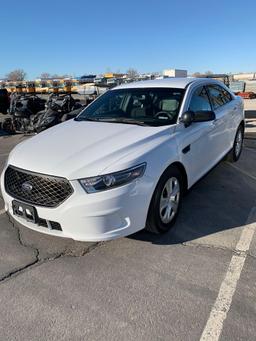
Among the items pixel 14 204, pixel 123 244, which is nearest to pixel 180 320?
pixel 123 244

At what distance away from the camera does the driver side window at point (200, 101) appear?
4370 millimetres

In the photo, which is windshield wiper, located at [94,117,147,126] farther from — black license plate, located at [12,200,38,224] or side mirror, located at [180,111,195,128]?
black license plate, located at [12,200,38,224]

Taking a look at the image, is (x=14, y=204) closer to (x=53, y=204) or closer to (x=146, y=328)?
(x=53, y=204)

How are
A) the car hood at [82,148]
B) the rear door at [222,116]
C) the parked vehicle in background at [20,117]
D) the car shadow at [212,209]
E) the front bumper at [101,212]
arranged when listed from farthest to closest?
the parked vehicle in background at [20,117], the rear door at [222,116], the car shadow at [212,209], the car hood at [82,148], the front bumper at [101,212]

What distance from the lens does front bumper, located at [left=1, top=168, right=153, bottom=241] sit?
296 centimetres

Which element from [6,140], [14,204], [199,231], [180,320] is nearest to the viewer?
[180,320]

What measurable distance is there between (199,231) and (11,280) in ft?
6.55

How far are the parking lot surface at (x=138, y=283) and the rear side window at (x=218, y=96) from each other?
1790 mm

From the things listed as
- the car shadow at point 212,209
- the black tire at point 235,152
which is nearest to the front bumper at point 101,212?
the car shadow at point 212,209

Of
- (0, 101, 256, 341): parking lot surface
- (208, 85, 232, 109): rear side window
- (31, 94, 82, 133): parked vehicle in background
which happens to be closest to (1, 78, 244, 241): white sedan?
(0, 101, 256, 341): parking lot surface

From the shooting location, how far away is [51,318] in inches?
99.3

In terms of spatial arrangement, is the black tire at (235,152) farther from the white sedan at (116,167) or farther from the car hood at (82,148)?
the car hood at (82,148)

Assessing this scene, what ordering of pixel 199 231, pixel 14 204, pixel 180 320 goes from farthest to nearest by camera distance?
pixel 199 231, pixel 14 204, pixel 180 320

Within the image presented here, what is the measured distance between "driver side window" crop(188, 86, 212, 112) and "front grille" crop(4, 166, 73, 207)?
2041mm
